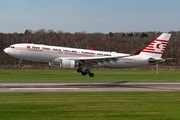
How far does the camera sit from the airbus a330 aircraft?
170 feet

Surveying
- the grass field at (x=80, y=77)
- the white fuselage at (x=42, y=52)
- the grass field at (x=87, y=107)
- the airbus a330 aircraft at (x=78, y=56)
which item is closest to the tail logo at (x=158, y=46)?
the airbus a330 aircraft at (x=78, y=56)

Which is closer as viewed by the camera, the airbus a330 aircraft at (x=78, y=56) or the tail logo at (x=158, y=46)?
the airbus a330 aircraft at (x=78, y=56)

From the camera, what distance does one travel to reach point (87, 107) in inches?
1110

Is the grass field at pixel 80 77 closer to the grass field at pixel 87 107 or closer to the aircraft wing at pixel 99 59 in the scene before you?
the aircraft wing at pixel 99 59

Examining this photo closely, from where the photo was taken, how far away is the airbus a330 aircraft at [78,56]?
5175cm

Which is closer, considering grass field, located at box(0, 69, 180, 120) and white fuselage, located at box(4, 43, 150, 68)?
grass field, located at box(0, 69, 180, 120)

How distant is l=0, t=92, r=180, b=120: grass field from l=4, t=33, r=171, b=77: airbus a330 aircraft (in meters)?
15.7

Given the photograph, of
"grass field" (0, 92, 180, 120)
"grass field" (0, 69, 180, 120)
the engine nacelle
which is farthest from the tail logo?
"grass field" (0, 69, 180, 120)

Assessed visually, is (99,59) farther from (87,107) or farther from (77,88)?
(87,107)

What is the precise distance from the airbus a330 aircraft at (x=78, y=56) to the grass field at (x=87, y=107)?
15710 millimetres

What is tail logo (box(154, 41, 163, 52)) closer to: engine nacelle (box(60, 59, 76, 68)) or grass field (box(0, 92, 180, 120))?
engine nacelle (box(60, 59, 76, 68))

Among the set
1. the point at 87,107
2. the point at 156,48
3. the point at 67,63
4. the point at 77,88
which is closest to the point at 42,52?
the point at 67,63

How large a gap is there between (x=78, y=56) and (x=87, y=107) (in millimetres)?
25616

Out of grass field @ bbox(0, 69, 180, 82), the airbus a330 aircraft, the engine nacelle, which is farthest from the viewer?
grass field @ bbox(0, 69, 180, 82)
